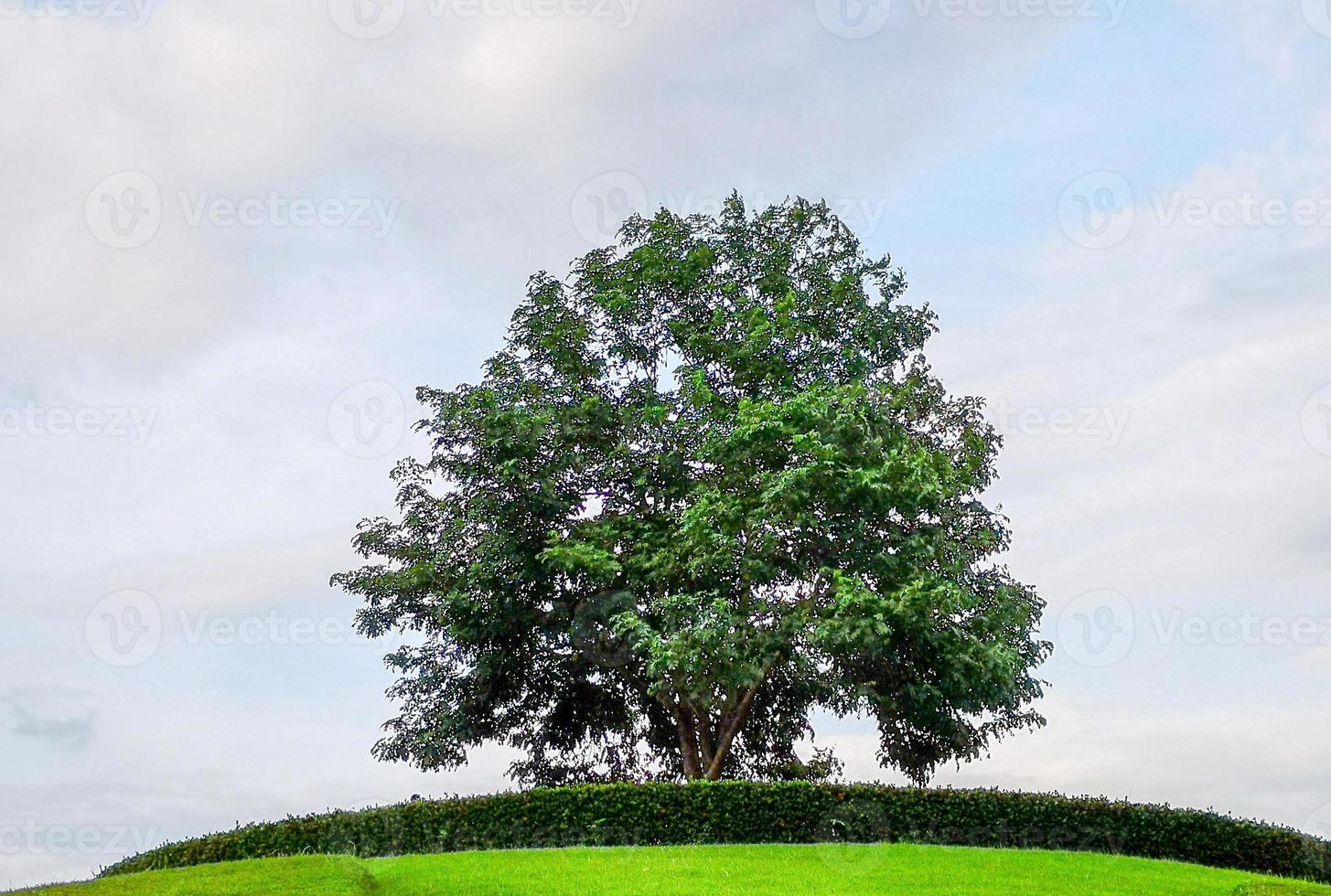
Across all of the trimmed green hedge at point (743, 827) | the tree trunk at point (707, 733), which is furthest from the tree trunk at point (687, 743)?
the trimmed green hedge at point (743, 827)

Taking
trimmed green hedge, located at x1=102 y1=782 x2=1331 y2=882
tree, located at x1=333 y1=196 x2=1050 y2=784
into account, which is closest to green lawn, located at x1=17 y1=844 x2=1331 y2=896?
trimmed green hedge, located at x1=102 y1=782 x2=1331 y2=882

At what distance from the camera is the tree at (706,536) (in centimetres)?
2088

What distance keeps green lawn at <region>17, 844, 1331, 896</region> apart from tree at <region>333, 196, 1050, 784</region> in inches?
153

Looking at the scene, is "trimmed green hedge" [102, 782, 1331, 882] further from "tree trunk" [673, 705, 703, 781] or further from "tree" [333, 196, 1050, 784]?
"tree trunk" [673, 705, 703, 781]

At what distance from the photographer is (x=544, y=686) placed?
81.1ft

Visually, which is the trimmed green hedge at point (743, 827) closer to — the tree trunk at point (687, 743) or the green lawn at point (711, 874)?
the green lawn at point (711, 874)

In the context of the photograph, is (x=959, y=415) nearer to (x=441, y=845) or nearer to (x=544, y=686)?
(x=544, y=686)

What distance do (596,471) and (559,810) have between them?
309 inches

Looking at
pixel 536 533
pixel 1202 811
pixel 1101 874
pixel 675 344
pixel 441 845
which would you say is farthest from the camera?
pixel 675 344

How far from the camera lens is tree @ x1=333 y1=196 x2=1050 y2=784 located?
2088 cm

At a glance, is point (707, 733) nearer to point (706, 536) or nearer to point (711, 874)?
point (706, 536)

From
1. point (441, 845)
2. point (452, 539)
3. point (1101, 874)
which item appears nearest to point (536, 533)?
point (452, 539)

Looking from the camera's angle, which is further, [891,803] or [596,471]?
[596,471]

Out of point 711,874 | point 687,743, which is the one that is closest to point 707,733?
point 687,743
